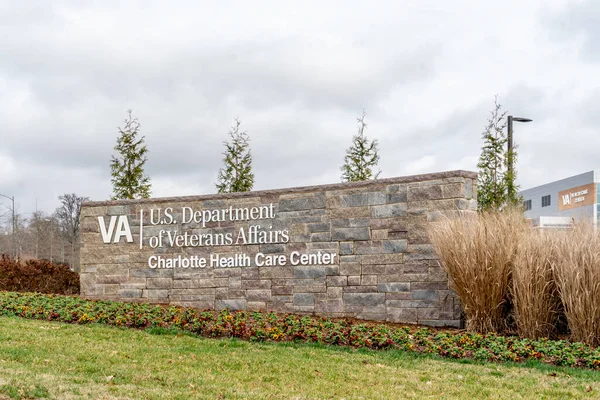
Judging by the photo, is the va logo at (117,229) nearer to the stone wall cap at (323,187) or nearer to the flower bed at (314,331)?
the stone wall cap at (323,187)

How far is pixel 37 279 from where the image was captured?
15.4 meters

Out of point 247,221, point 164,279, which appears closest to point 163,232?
point 164,279

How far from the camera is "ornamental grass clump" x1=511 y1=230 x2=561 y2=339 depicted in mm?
8758

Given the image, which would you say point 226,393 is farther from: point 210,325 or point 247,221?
point 247,221

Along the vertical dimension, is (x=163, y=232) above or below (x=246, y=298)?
above

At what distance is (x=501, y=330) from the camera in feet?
30.2

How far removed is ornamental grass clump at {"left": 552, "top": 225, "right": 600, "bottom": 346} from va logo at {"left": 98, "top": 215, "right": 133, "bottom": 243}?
305 inches

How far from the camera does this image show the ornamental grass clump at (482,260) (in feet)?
29.3

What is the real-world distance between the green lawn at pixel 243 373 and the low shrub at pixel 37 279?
22.5 feet

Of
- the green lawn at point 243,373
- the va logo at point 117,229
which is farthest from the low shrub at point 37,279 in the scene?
the green lawn at point 243,373

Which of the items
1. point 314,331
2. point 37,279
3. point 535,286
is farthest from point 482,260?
point 37,279

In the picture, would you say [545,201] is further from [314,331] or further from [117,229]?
[314,331]

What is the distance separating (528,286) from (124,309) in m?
6.10

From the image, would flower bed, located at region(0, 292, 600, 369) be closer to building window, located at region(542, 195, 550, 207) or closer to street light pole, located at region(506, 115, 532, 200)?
street light pole, located at region(506, 115, 532, 200)
